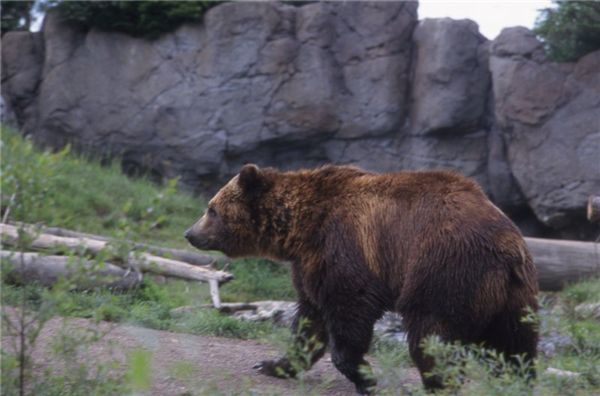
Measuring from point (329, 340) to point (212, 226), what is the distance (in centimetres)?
126

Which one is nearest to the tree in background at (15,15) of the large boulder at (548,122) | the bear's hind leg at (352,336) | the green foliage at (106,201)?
the green foliage at (106,201)

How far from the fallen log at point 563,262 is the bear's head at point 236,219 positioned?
504 cm

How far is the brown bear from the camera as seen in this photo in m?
5.61

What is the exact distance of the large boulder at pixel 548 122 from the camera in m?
12.4

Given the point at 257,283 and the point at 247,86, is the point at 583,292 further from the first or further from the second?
the point at 247,86

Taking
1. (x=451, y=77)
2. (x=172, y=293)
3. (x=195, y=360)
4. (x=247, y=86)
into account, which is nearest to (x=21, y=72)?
(x=247, y=86)

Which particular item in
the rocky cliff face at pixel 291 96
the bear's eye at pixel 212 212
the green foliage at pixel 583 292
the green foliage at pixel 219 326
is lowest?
the green foliage at pixel 583 292

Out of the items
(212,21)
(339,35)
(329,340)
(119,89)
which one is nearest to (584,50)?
(339,35)

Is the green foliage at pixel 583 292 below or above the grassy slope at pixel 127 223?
below

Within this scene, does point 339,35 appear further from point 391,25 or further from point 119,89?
point 119,89

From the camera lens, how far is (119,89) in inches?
552

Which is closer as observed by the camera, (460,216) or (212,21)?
(460,216)

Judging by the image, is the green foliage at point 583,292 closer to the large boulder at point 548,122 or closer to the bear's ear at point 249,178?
the large boulder at point 548,122

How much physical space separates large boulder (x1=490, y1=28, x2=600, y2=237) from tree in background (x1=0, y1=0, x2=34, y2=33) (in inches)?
281
